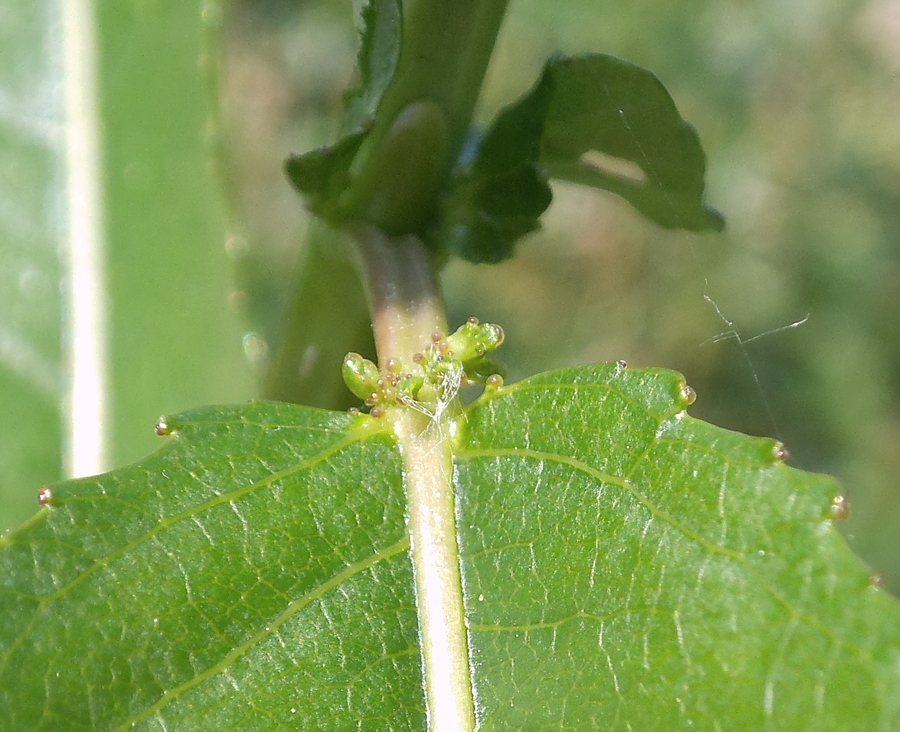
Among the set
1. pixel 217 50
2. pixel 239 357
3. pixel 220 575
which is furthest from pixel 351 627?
pixel 217 50

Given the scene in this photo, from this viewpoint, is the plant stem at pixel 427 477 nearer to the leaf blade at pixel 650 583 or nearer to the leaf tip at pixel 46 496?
the leaf blade at pixel 650 583

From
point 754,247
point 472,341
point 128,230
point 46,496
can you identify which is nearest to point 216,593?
point 46,496

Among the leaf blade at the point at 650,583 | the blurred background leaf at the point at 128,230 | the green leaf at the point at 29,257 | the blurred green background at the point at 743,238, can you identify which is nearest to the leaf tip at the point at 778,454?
the leaf blade at the point at 650,583

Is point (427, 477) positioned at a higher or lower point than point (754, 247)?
lower

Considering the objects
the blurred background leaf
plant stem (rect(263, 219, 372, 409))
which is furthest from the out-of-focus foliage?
Result: plant stem (rect(263, 219, 372, 409))

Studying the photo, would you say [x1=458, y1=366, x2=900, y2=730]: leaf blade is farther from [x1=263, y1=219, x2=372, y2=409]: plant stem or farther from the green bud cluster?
[x1=263, y1=219, x2=372, y2=409]: plant stem

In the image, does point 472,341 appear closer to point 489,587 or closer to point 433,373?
point 433,373
